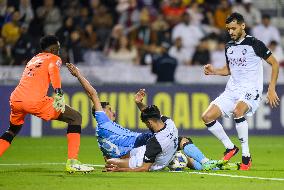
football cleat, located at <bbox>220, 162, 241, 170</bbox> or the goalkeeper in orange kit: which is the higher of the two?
the goalkeeper in orange kit

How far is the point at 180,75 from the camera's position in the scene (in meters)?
22.0

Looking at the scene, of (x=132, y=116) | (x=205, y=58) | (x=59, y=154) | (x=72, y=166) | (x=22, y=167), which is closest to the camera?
(x=72, y=166)

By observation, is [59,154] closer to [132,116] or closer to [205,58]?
[132,116]

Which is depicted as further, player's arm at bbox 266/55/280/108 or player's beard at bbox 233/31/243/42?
player's beard at bbox 233/31/243/42

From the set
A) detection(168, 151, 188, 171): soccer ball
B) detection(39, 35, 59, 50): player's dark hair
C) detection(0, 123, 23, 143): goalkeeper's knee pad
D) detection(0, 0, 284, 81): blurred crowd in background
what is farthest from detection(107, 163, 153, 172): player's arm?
detection(0, 0, 284, 81): blurred crowd in background

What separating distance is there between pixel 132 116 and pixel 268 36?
16.2 ft

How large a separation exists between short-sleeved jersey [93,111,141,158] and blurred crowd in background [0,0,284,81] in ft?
29.8

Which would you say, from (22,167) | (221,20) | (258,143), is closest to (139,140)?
(22,167)

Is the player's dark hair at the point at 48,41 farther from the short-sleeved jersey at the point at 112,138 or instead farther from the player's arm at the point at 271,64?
the player's arm at the point at 271,64

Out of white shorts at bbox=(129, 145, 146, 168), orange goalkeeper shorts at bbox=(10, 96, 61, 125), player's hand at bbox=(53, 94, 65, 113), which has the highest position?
player's hand at bbox=(53, 94, 65, 113)

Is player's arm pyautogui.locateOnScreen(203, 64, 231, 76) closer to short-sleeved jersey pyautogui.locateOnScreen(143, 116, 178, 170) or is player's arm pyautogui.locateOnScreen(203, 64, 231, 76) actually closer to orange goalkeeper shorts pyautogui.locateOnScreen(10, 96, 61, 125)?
short-sleeved jersey pyautogui.locateOnScreen(143, 116, 178, 170)

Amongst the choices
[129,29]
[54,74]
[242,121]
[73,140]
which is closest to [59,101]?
[54,74]

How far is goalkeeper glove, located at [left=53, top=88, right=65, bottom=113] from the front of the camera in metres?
12.2

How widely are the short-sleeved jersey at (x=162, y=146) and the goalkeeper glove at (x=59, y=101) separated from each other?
128 centimetres
